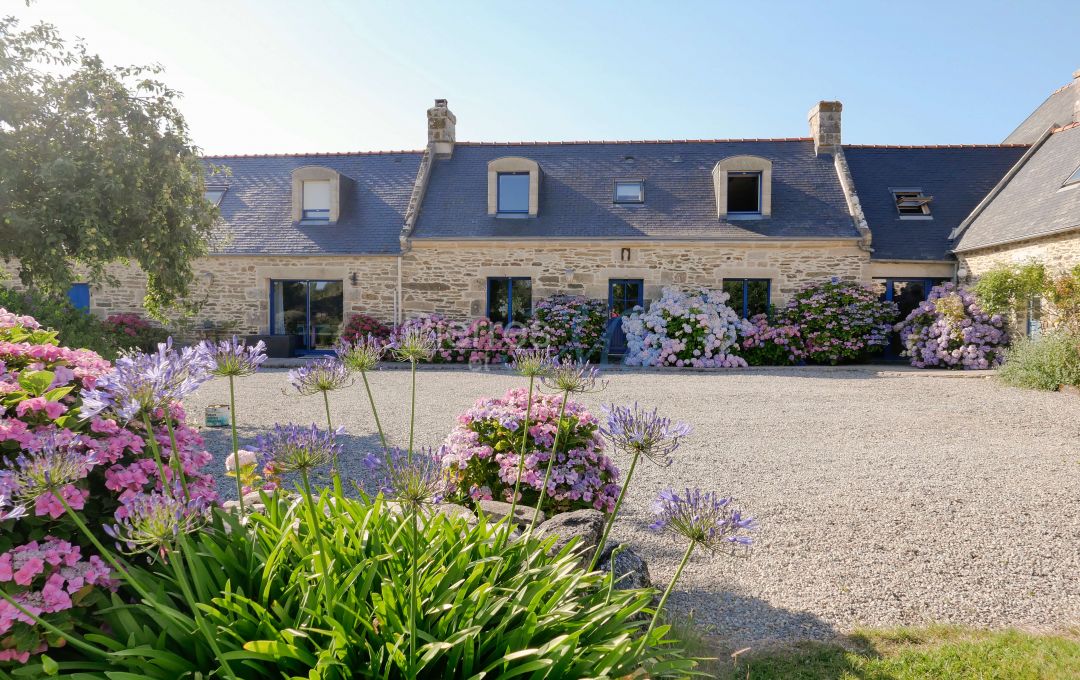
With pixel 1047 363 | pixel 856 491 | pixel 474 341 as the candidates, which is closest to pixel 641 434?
pixel 856 491

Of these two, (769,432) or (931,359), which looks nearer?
(769,432)

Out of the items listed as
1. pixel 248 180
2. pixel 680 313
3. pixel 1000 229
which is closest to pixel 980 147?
pixel 1000 229

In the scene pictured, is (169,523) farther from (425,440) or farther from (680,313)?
(680,313)

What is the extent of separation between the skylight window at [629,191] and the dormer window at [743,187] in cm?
184

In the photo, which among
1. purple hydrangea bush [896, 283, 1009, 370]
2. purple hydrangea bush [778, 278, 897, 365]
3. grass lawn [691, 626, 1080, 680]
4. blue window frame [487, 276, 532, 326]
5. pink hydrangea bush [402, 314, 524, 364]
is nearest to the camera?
grass lawn [691, 626, 1080, 680]

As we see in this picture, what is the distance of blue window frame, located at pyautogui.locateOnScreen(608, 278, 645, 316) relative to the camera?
15359 millimetres

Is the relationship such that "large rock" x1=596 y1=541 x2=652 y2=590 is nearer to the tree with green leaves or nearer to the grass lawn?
the grass lawn

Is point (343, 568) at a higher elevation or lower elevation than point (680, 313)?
lower

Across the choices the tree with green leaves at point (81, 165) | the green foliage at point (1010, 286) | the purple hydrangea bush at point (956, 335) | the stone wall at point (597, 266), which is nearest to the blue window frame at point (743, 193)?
the stone wall at point (597, 266)

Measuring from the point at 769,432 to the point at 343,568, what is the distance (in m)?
6.47

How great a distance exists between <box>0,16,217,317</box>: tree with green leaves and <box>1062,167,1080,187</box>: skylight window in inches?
623

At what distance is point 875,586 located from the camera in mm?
3588

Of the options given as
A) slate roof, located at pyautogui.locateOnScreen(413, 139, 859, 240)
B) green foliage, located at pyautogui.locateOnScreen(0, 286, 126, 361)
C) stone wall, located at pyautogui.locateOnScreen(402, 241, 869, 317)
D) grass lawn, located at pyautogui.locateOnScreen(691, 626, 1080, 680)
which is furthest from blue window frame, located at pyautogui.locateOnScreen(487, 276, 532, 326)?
grass lawn, located at pyautogui.locateOnScreen(691, 626, 1080, 680)

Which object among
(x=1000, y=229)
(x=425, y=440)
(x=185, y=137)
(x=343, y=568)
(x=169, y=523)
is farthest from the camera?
(x=1000, y=229)
